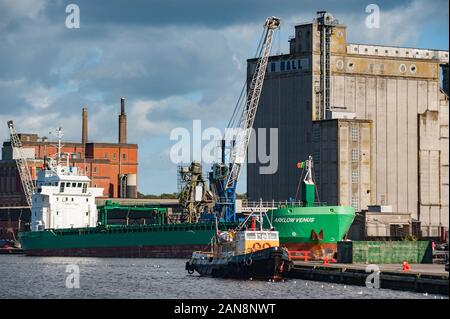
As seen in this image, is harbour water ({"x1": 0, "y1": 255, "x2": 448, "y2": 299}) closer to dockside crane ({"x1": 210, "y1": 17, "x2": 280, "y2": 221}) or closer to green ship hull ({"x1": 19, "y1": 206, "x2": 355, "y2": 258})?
green ship hull ({"x1": 19, "y1": 206, "x2": 355, "y2": 258})

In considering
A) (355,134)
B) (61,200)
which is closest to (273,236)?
(355,134)

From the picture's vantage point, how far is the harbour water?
6750 centimetres

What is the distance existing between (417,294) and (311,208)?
3802 centimetres

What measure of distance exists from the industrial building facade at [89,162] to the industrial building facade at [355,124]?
4369cm

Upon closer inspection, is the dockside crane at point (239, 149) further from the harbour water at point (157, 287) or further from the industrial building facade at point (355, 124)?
Answer: the harbour water at point (157, 287)

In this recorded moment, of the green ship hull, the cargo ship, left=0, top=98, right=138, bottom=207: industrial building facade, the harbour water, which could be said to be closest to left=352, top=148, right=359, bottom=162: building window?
the cargo ship

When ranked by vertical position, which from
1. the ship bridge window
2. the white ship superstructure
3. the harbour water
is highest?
the white ship superstructure

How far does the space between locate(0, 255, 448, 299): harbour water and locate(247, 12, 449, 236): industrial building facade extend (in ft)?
149

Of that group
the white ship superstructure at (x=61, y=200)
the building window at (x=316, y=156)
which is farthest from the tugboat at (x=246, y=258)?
the white ship superstructure at (x=61, y=200)

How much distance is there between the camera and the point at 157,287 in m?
74.5

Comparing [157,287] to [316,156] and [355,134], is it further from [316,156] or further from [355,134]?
[355,134]

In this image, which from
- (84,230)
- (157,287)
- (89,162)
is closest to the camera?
(157,287)

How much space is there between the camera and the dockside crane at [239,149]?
132m

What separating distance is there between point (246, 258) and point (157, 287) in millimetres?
8432
